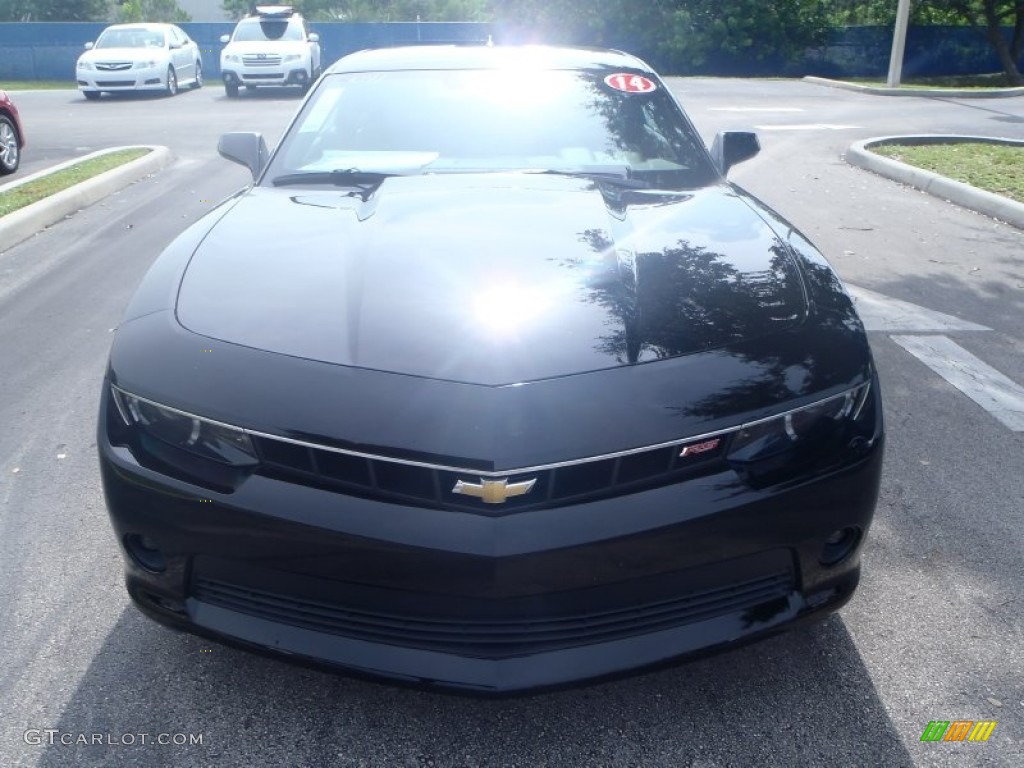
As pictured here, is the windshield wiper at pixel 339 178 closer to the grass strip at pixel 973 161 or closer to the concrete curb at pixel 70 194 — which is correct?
the concrete curb at pixel 70 194

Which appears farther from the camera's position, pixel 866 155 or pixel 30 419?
pixel 866 155

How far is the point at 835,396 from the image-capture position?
2445 mm

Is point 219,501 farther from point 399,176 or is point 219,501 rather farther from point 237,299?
point 399,176

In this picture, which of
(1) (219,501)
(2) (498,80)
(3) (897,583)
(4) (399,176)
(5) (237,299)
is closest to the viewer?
(1) (219,501)

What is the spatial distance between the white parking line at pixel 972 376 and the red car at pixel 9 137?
9.33 meters

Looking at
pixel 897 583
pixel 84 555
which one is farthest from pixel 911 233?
pixel 84 555

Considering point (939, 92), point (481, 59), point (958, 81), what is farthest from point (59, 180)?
point (958, 81)

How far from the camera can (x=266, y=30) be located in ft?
72.4

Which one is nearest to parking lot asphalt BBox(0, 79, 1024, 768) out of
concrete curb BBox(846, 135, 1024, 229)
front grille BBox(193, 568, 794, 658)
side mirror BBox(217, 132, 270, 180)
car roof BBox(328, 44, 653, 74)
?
front grille BBox(193, 568, 794, 658)

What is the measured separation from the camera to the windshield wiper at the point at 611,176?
3730 millimetres

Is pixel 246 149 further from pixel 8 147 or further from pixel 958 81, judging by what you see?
pixel 958 81

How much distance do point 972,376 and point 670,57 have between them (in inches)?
1131

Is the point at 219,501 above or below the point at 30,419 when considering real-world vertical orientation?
above

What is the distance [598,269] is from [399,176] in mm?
1245
